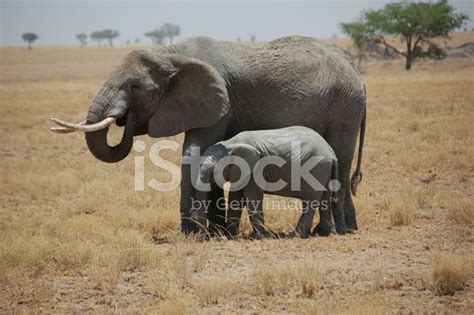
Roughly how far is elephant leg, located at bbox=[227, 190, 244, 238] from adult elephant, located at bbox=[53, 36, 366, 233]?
0.36 m

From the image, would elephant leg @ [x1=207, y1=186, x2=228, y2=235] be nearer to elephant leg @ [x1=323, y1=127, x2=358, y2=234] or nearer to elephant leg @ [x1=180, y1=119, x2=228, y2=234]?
elephant leg @ [x1=180, y1=119, x2=228, y2=234]

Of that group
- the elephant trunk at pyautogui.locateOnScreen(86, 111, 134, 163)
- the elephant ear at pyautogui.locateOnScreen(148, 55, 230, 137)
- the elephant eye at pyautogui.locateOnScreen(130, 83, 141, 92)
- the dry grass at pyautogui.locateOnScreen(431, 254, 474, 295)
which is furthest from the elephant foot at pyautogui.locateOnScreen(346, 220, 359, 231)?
the elephant eye at pyautogui.locateOnScreen(130, 83, 141, 92)

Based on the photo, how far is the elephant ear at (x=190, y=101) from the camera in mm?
8758

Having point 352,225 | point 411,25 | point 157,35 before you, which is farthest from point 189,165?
point 157,35

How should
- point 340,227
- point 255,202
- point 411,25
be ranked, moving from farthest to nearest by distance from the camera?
1. point 411,25
2. point 340,227
3. point 255,202

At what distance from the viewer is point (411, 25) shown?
44.8 m

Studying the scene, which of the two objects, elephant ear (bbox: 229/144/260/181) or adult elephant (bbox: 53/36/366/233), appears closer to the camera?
elephant ear (bbox: 229/144/260/181)

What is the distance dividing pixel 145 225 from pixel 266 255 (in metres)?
2.54

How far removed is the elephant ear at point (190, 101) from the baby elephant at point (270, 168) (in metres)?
0.45

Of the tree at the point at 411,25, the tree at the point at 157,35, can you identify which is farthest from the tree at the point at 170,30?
the tree at the point at 411,25

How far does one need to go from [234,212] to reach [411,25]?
38700 millimetres

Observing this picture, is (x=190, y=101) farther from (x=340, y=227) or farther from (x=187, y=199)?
(x=340, y=227)

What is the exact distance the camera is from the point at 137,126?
901 centimetres

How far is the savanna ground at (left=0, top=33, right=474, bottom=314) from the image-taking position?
6559 mm
